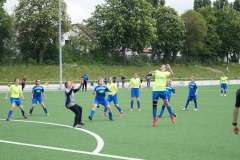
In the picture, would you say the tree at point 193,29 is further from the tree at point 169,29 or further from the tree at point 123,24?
the tree at point 123,24

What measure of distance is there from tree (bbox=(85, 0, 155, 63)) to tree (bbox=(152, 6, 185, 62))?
23.6 ft

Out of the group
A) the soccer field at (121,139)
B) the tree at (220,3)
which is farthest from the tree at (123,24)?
the soccer field at (121,139)

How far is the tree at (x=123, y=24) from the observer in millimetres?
63594

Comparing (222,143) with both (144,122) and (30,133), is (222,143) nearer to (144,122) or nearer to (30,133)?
(144,122)

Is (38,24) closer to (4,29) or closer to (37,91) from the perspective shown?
(4,29)

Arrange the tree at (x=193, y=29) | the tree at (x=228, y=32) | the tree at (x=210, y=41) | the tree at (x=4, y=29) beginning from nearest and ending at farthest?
the tree at (x=4, y=29) → the tree at (x=193, y=29) → the tree at (x=210, y=41) → the tree at (x=228, y=32)

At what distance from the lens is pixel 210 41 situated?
277 ft

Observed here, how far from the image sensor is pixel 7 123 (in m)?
15.0

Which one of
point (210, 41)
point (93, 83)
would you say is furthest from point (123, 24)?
point (210, 41)

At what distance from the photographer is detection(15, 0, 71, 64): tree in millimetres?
56125

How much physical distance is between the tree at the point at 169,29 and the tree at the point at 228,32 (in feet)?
58.4

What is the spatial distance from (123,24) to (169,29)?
46.4 ft

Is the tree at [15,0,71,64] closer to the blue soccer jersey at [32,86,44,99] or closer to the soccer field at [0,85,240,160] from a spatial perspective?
the blue soccer jersey at [32,86,44,99]

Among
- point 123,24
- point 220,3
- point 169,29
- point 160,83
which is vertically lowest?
point 160,83
